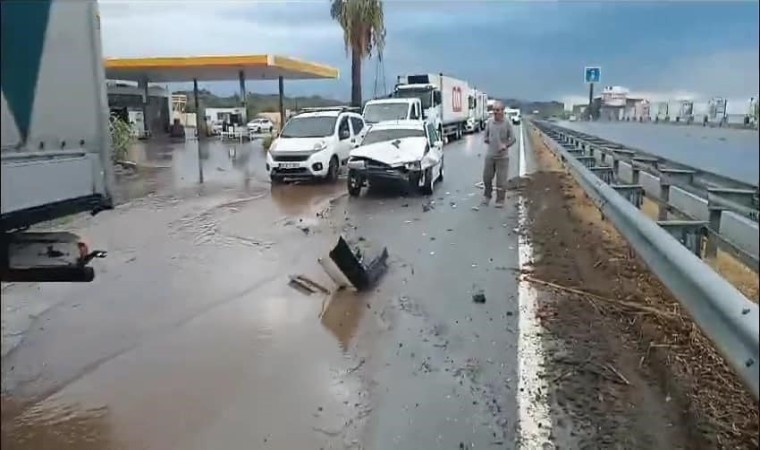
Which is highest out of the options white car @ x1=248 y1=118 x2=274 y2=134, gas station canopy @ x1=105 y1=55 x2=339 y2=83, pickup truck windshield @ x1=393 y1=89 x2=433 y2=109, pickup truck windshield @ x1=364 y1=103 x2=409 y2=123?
gas station canopy @ x1=105 y1=55 x2=339 y2=83

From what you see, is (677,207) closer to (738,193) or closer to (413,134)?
(738,193)

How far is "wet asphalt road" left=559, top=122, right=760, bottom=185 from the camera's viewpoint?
2195 millimetres

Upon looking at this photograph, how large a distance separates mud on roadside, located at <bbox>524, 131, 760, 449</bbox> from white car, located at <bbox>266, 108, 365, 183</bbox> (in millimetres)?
10578

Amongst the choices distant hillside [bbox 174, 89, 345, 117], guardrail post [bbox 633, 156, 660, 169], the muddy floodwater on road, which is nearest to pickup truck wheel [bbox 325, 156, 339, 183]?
the muddy floodwater on road

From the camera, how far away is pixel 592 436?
4246mm

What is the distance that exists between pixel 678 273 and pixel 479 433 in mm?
1482

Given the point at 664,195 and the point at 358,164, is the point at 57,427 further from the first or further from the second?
the point at 358,164

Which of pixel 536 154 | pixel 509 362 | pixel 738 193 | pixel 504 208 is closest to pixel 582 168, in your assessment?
pixel 504 208

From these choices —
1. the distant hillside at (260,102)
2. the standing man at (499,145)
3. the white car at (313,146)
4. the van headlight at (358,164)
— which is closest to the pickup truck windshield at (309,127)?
the white car at (313,146)

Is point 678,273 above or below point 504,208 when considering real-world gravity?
above

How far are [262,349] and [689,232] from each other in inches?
134

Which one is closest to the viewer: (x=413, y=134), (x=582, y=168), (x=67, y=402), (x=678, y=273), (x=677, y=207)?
(x=678, y=273)

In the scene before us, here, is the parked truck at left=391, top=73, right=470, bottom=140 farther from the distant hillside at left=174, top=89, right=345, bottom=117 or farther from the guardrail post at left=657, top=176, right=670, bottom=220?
the guardrail post at left=657, top=176, right=670, bottom=220

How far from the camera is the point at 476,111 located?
5928cm
